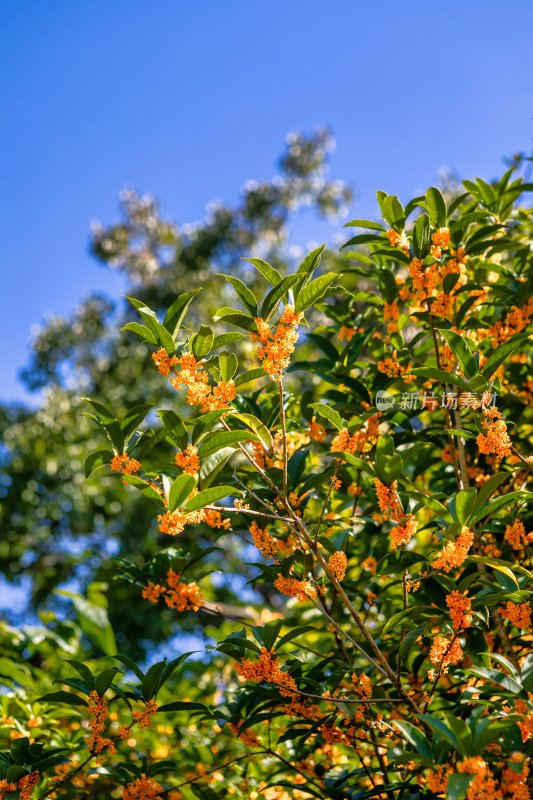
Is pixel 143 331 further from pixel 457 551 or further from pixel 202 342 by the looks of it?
pixel 457 551

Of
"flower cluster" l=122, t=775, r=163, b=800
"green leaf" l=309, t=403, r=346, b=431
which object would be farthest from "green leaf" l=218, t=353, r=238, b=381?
"flower cluster" l=122, t=775, r=163, b=800

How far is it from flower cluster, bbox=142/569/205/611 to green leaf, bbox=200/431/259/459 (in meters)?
0.45

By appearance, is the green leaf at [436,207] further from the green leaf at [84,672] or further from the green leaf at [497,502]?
the green leaf at [84,672]

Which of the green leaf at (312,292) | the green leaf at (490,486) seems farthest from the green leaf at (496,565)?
the green leaf at (312,292)

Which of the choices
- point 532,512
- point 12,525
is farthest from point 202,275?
point 532,512

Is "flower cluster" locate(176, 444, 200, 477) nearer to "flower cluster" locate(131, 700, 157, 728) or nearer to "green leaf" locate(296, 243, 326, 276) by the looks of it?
"green leaf" locate(296, 243, 326, 276)

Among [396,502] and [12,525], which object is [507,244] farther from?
[12,525]

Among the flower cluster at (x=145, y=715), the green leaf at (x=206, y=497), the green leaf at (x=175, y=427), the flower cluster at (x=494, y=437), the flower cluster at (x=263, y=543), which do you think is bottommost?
the flower cluster at (x=145, y=715)

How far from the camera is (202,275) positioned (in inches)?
547

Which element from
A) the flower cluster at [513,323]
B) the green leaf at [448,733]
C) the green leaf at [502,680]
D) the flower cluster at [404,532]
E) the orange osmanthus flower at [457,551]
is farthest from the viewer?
the flower cluster at [513,323]

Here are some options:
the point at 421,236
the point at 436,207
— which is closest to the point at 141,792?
the point at 421,236

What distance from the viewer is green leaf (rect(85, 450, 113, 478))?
1.60 meters

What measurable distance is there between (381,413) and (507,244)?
746mm

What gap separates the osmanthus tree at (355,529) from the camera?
1466 mm
